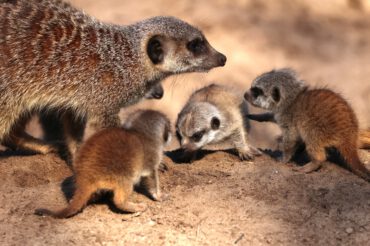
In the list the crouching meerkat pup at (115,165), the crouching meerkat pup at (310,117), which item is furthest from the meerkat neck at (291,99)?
the crouching meerkat pup at (115,165)

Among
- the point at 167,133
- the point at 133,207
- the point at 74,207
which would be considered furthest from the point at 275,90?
the point at 74,207

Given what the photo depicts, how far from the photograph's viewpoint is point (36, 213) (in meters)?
3.65

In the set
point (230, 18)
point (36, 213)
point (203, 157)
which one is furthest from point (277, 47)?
point (36, 213)

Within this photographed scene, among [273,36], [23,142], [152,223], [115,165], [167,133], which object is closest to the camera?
[115,165]

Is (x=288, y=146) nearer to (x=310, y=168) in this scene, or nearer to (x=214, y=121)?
(x=310, y=168)

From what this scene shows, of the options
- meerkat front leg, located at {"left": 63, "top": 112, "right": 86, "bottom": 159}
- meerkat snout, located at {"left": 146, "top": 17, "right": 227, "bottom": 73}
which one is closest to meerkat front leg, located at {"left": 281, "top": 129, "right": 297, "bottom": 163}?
meerkat snout, located at {"left": 146, "top": 17, "right": 227, "bottom": 73}

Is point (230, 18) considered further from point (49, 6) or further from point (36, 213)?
point (36, 213)

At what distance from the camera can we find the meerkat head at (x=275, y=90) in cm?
456

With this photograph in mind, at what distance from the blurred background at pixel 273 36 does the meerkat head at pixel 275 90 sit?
269cm

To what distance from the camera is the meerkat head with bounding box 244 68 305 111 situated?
4.56m

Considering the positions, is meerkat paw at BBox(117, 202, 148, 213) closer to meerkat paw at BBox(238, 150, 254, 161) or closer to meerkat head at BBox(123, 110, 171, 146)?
meerkat head at BBox(123, 110, 171, 146)

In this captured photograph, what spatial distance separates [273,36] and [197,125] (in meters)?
4.24

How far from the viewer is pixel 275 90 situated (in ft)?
15.1

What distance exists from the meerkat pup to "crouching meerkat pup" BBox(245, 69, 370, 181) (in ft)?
0.81
